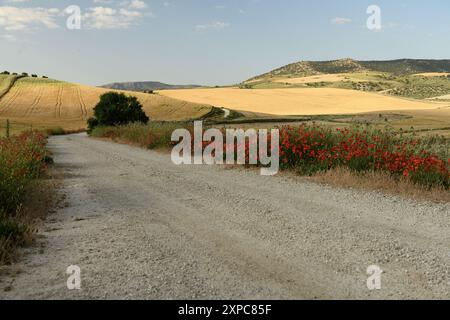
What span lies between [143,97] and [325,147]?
7454 centimetres

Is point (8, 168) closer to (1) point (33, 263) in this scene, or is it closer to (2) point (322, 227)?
(1) point (33, 263)

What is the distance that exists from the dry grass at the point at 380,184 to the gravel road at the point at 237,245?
19.7 inches

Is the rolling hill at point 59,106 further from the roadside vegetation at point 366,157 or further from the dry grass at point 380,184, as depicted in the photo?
the dry grass at point 380,184

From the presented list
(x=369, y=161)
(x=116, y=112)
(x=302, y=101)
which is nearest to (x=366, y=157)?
(x=369, y=161)

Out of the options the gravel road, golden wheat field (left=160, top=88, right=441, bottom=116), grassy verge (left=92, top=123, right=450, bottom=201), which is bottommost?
the gravel road

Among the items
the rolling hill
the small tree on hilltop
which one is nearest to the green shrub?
the small tree on hilltop

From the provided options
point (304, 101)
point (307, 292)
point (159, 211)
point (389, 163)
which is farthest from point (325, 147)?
point (304, 101)

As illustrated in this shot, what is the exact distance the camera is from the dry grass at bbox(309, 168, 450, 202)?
31.2 feet

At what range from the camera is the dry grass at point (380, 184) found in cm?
951

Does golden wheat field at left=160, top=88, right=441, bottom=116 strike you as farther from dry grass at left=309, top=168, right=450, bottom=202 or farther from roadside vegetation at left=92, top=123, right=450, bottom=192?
dry grass at left=309, top=168, right=450, bottom=202

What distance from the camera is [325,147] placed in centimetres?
1398

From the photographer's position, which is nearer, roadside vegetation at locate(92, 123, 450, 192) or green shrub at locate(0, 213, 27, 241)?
green shrub at locate(0, 213, 27, 241)

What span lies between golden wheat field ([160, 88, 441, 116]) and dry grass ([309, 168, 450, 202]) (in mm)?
66586

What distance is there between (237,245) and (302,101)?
93.5 meters
